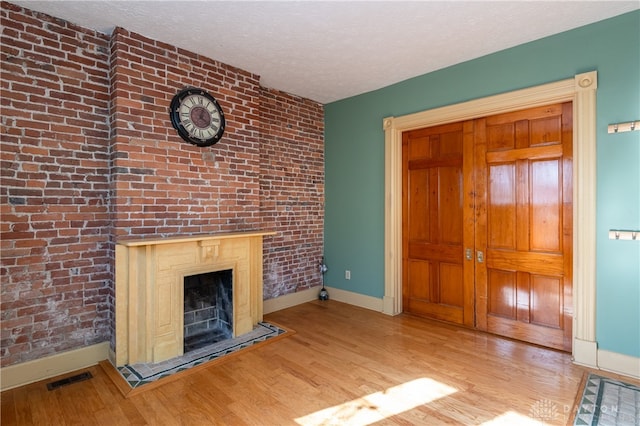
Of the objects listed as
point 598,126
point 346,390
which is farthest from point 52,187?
point 598,126

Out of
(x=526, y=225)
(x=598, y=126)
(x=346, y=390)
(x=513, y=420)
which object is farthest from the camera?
(x=526, y=225)

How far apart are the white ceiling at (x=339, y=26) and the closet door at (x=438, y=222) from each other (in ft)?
2.92

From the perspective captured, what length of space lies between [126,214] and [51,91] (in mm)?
1132

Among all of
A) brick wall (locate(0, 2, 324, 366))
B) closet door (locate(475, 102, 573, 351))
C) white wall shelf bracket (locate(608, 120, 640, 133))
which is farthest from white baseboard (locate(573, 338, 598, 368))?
brick wall (locate(0, 2, 324, 366))

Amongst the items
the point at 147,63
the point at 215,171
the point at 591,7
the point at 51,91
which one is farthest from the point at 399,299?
the point at 51,91

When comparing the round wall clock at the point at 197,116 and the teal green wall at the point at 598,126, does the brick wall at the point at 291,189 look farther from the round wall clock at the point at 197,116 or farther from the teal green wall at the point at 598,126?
the round wall clock at the point at 197,116

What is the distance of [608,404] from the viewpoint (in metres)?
2.18

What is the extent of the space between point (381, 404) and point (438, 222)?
225cm

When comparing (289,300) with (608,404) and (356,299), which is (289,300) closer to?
(356,299)

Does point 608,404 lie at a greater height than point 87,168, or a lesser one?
lesser

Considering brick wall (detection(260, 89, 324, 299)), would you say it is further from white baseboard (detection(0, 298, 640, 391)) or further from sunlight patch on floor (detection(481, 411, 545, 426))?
sunlight patch on floor (detection(481, 411, 545, 426))

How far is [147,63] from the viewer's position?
2934 millimetres

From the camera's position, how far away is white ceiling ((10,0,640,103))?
2.48 m

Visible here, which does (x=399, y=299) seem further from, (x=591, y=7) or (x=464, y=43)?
(x=591, y=7)
